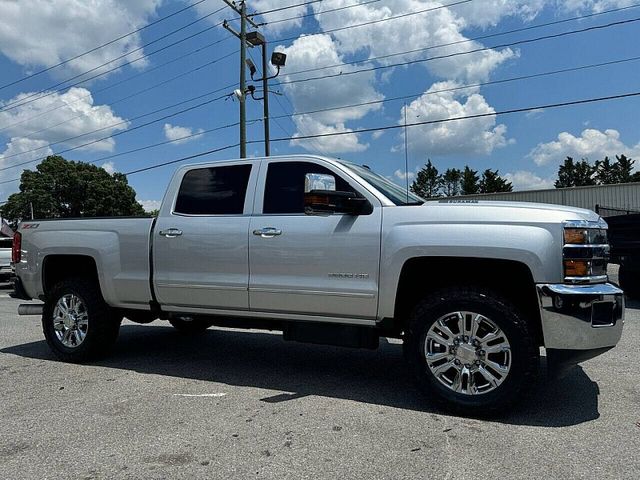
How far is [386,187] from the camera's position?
4691 mm

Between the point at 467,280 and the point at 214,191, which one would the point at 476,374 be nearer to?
the point at 467,280

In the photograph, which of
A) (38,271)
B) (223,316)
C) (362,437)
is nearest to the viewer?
(362,437)

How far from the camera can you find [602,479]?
9.16 feet

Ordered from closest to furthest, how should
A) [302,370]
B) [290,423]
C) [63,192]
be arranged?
1. [290,423]
2. [302,370]
3. [63,192]

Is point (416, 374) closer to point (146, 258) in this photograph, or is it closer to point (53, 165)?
point (146, 258)

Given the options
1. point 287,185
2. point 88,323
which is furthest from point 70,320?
point 287,185

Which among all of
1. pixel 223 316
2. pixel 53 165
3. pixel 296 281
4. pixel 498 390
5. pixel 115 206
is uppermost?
pixel 53 165

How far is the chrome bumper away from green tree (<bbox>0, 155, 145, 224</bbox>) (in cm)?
5753

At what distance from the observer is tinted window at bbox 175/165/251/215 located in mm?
4836

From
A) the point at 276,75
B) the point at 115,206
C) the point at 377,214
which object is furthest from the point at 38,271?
the point at 115,206

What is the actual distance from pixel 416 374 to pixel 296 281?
124cm

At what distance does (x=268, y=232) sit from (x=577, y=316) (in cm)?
250

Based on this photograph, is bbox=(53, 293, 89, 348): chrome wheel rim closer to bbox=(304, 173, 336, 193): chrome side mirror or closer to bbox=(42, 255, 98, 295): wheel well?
bbox=(42, 255, 98, 295): wheel well

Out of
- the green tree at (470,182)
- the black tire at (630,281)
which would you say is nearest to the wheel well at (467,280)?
the black tire at (630,281)
